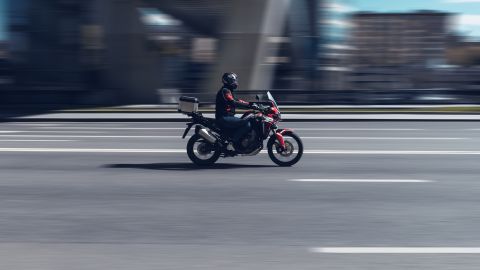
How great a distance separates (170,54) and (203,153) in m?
32.5

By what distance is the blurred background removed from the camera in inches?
1288

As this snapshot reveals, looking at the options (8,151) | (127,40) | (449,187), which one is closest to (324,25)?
(127,40)

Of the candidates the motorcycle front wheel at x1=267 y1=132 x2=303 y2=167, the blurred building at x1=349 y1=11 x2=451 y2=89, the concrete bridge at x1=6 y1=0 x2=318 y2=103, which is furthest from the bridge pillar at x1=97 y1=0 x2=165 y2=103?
the blurred building at x1=349 y1=11 x2=451 y2=89

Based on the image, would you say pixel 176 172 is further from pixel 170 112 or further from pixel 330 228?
pixel 170 112

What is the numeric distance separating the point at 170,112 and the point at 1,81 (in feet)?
51.6

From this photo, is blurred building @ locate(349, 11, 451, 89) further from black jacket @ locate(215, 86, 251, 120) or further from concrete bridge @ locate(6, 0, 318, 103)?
black jacket @ locate(215, 86, 251, 120)

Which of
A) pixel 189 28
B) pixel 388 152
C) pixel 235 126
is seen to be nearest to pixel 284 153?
pixel 235 126

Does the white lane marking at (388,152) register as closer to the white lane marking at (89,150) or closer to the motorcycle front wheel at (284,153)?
the motorcycle front wheel at (284,153)

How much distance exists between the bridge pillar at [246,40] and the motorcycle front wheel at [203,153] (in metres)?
21.7

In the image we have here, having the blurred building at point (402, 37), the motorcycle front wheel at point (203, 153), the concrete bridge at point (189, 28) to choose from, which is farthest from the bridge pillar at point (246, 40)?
the blurred building at point (402, 37)

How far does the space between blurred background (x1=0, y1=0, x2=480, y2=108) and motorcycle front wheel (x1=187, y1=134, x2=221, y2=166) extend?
1717 cm

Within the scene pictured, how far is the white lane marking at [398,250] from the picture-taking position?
6281mm

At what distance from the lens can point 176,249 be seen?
21.0 ft

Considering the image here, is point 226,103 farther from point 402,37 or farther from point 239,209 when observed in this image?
point 402,37
